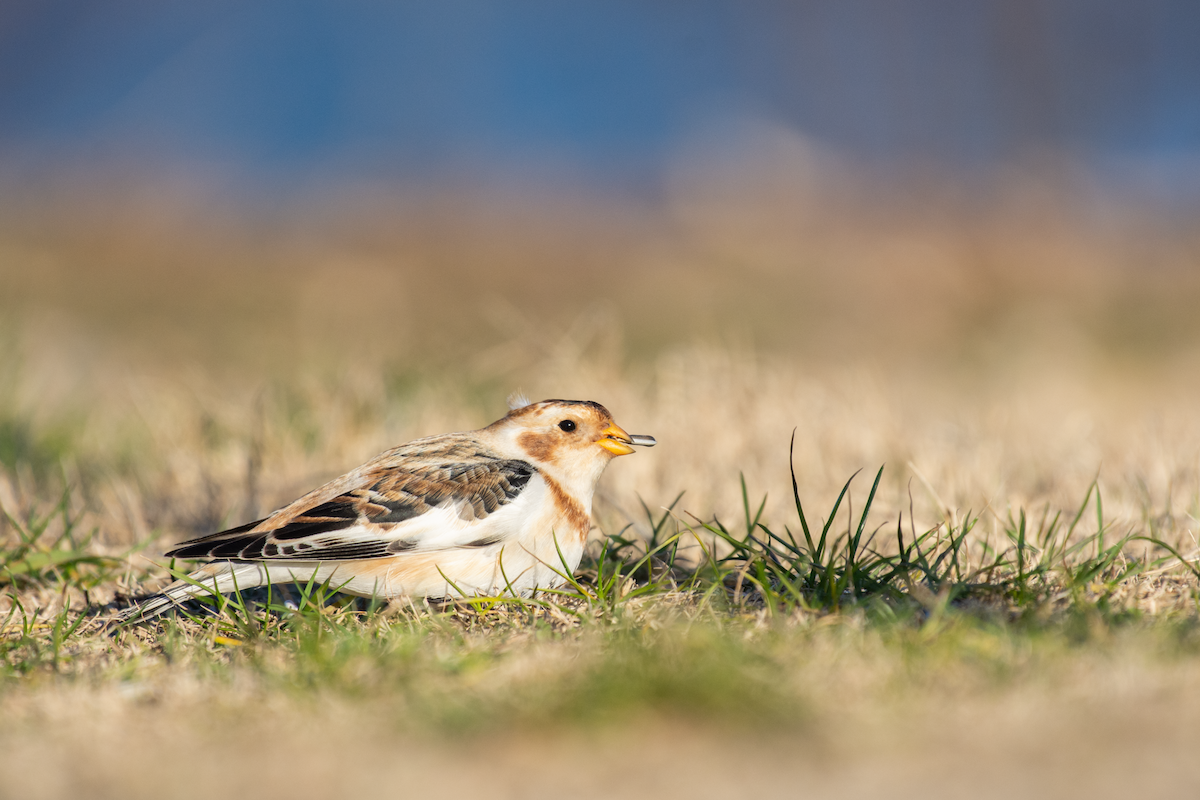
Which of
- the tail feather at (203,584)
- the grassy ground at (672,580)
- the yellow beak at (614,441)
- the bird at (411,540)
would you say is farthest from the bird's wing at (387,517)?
the yellow beak at (614,441)

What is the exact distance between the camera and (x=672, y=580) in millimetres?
3936

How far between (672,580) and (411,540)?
91cm

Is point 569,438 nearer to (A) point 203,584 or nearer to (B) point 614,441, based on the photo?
(B) point 614,441

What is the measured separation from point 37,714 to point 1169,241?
16.7 meters

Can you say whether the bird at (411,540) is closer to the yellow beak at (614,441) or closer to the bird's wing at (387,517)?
the bird's wing at (387,517)

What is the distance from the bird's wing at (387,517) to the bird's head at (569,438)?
0.58ft

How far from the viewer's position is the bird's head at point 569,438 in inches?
167

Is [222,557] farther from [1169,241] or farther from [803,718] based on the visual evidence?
[1169,241]

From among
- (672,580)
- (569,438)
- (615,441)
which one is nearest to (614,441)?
(615,441)

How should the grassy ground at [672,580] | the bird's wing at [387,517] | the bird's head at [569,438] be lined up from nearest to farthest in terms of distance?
the grassy ground at [672,580] → the bird's wing at [387,517] → the bird's head at [569,438]

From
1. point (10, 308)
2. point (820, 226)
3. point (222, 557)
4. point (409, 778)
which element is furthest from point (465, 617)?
point (820, 226)

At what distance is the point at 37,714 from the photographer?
2873 millimetres

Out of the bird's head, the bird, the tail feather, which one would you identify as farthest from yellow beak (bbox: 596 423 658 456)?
the tail feather

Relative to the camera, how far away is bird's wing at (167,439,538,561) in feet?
12.4
